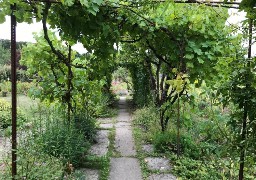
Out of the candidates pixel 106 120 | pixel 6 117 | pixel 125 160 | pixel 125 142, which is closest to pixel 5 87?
pixel 6 117

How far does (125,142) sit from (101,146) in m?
0.63

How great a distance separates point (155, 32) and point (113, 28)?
22.6 inches

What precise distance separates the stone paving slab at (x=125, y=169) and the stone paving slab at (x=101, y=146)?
35 centimetres

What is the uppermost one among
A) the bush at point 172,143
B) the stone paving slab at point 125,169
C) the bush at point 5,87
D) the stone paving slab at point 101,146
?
the bush at point 5,87

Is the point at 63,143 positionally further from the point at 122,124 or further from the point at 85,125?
the point at 122,124

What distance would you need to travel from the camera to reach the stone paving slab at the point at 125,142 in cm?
479

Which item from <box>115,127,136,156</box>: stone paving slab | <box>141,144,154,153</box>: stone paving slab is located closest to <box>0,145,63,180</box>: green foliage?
<box>115,127,136,156</box>: stone paving slab

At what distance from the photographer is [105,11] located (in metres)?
3.04

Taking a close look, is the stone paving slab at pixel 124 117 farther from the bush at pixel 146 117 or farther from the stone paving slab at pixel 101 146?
the stone paving slab at pixel 101 146

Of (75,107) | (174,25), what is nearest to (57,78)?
(75,107)

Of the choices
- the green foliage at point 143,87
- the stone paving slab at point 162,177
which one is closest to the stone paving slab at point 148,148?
the stone paving slab at point 162,177

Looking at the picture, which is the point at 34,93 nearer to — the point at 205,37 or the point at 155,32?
the point at 155,32

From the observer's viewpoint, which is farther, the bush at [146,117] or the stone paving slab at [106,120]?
the stone paving slab at [106,120]

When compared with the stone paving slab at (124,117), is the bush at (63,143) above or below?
above
